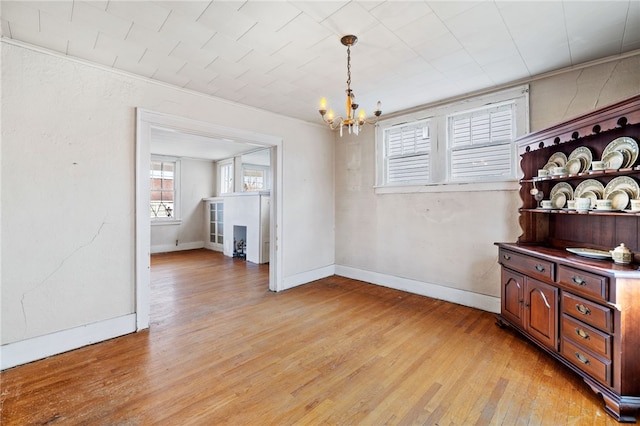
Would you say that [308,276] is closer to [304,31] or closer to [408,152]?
[408,152]

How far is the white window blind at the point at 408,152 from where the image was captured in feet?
13.1

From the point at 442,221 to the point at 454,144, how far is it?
104 centimetres

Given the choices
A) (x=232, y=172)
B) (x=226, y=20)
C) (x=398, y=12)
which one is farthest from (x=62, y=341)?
(x=232, y=172)

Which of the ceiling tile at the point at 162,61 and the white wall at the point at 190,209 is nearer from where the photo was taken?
the ceiling tile at the point at 162,61

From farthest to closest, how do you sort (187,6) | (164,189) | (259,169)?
(259,169) < (164,189) < (187,6)

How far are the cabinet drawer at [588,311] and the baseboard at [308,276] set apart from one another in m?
3.28

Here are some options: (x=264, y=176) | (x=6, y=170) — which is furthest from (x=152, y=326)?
(x=264, y=176)

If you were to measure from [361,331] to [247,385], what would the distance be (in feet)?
4.27

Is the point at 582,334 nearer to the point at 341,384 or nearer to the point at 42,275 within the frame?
the point at 341,384

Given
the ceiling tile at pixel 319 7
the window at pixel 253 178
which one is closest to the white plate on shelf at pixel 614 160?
the ceiling tile at pixel 319 7

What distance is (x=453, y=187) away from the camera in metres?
3.70

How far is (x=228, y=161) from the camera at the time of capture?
7.79 metres

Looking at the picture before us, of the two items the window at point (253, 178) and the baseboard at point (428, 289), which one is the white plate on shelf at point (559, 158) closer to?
the baseboard at point (428, 289)

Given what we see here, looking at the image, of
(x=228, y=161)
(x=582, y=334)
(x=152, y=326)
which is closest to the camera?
(x=582, y=334)
